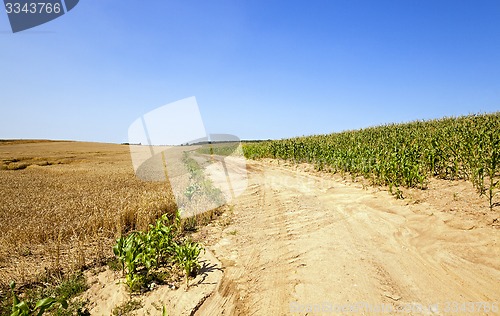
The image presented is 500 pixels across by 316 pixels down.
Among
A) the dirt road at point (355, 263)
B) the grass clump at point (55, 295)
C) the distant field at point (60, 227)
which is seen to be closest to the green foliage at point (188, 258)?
the dirt road at point (355, 263)

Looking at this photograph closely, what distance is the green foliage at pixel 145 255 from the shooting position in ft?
14.4

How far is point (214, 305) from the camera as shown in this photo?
12.8 ft

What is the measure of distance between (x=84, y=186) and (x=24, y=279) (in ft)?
29.9

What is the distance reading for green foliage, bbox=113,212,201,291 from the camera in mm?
4383

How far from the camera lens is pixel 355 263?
4719 millimetres

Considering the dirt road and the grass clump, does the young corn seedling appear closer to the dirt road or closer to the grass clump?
the dirt road

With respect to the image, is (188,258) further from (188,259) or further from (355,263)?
(355,263)

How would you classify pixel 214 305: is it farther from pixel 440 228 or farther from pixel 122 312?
pixel 440 228

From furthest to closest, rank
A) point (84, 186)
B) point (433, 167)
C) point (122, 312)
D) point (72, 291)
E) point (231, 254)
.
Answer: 1. point (84, 186)
2. point (433, 167)
3. point (231, 254)
4. point (72, 291)
5. point (122, 312)

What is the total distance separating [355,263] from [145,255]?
381 centimetres

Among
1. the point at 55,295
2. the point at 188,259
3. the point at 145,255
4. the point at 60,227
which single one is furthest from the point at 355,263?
the point at 60,227

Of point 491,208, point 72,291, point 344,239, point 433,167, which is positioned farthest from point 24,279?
point 433,167

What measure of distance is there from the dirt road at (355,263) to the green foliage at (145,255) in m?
0.99

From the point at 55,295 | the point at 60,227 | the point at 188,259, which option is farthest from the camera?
the point at 60,227
